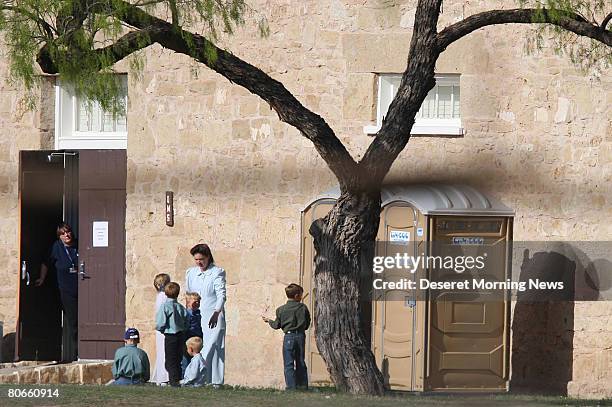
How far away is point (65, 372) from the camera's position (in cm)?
1472

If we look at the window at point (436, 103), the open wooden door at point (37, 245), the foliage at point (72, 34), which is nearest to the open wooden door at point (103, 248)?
the open wooden door at point (37, 245)

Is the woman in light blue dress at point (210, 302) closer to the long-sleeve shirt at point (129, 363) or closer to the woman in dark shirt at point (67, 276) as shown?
the long-sleeve shirt at point (129, 363)

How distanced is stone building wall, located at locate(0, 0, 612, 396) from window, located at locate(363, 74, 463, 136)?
0.13m

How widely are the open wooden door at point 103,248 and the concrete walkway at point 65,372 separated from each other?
443 millimetres

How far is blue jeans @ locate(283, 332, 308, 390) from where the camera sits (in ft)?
42.6

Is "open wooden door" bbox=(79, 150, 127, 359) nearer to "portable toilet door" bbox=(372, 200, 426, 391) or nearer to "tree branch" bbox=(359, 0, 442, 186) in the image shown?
"portable toilet door" bbox=(372, 200, 426, 391)

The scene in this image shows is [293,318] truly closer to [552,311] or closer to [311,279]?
[311,279]

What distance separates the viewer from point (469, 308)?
45.4 feet

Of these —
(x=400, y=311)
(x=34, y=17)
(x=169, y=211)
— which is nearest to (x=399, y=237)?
(x=400, y=311)

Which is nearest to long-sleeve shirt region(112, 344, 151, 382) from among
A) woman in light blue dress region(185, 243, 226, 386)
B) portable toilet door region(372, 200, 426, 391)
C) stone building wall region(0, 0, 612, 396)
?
A: woman in light blue dress region(185, 243, 226, 386)

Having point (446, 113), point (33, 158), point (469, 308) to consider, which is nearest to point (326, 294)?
point (469, 308)

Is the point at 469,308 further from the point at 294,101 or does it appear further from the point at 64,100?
the point at 64,100

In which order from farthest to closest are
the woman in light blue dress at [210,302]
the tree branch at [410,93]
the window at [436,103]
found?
the window at [436,103], the woman in light blue dress at [210,302], the tree branch at [410,93]

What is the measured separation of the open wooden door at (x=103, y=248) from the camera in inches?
610
